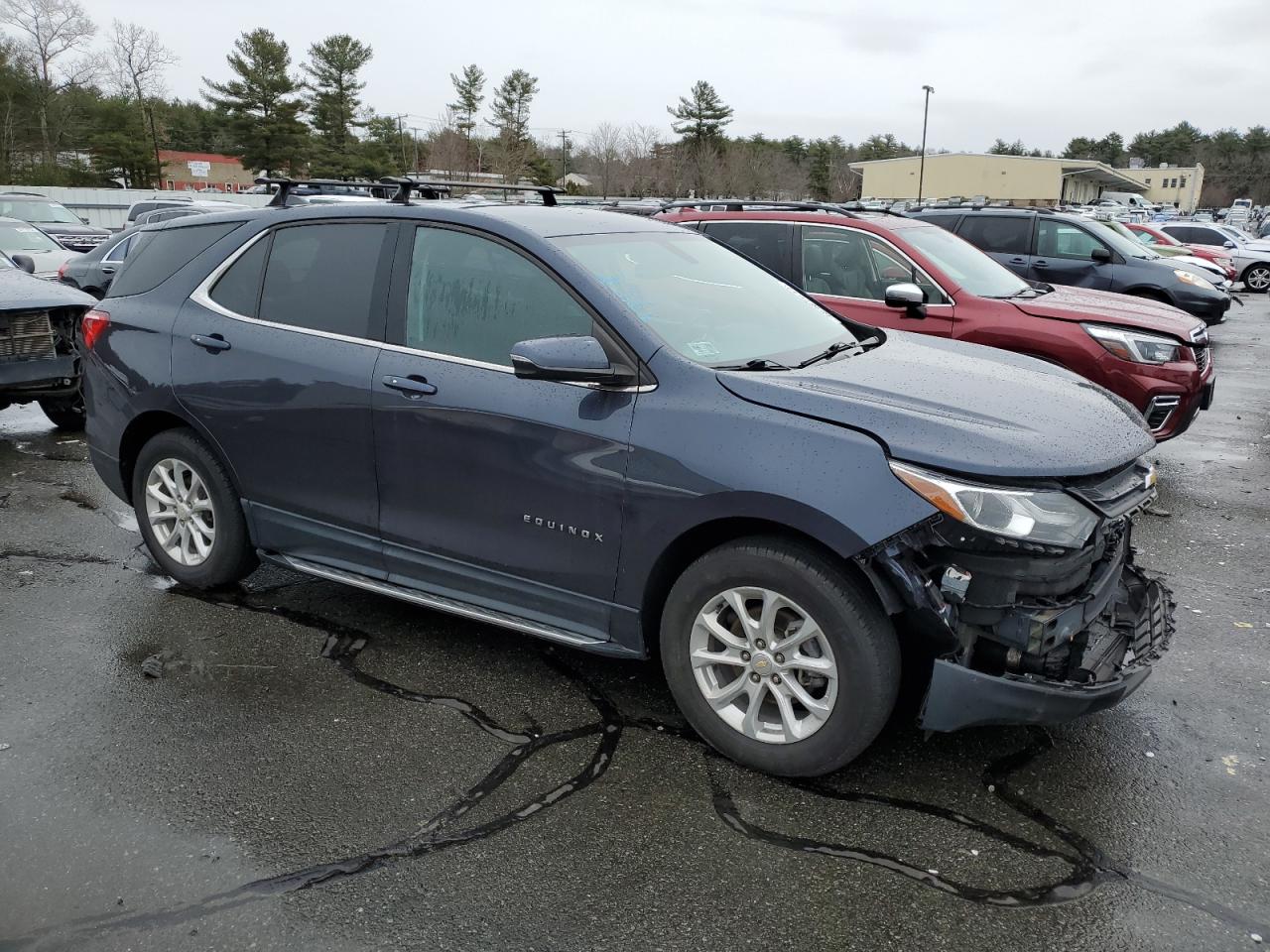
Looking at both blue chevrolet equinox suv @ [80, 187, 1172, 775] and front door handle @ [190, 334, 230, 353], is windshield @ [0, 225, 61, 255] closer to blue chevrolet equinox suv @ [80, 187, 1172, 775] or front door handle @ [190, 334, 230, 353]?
blue chevrolet equinox suv @ [80, 187, 1172, 775]

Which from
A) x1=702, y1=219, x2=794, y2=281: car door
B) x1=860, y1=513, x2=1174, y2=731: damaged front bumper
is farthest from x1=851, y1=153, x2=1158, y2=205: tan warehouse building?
x1=860, y1=513, x2=1174, y2=731: damaged front bumper

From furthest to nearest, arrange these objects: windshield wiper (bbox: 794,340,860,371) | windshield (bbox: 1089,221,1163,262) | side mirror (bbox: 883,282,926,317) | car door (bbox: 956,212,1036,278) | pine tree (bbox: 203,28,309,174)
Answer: pine tree (bbox: 203,28,309,174) → windshield (bbox: 1089,221,1163,262) → car door (bbox: 956,212,1036,278) → side mirror (bbox: 883,282,926,317) → windshield wiper (bbox: 794,340,860,371)

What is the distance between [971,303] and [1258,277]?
22.8m

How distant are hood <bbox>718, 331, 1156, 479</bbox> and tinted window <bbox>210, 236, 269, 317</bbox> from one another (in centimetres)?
235

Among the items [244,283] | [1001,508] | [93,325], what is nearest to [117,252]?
[93,325]

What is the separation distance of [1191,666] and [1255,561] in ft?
5.76

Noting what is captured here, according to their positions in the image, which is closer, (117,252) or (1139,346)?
(1139,346)

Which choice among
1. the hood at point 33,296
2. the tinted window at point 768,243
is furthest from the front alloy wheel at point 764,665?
the hood at point 33,296

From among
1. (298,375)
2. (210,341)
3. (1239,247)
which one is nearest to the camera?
(298,375)

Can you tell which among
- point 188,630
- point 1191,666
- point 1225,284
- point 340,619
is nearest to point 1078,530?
point 1191,666

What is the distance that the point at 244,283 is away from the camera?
453cm

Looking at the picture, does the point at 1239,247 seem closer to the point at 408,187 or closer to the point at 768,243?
the point at 768,243

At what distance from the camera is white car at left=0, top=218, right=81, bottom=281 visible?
15078mm

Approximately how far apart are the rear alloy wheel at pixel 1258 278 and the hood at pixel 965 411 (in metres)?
25.6
